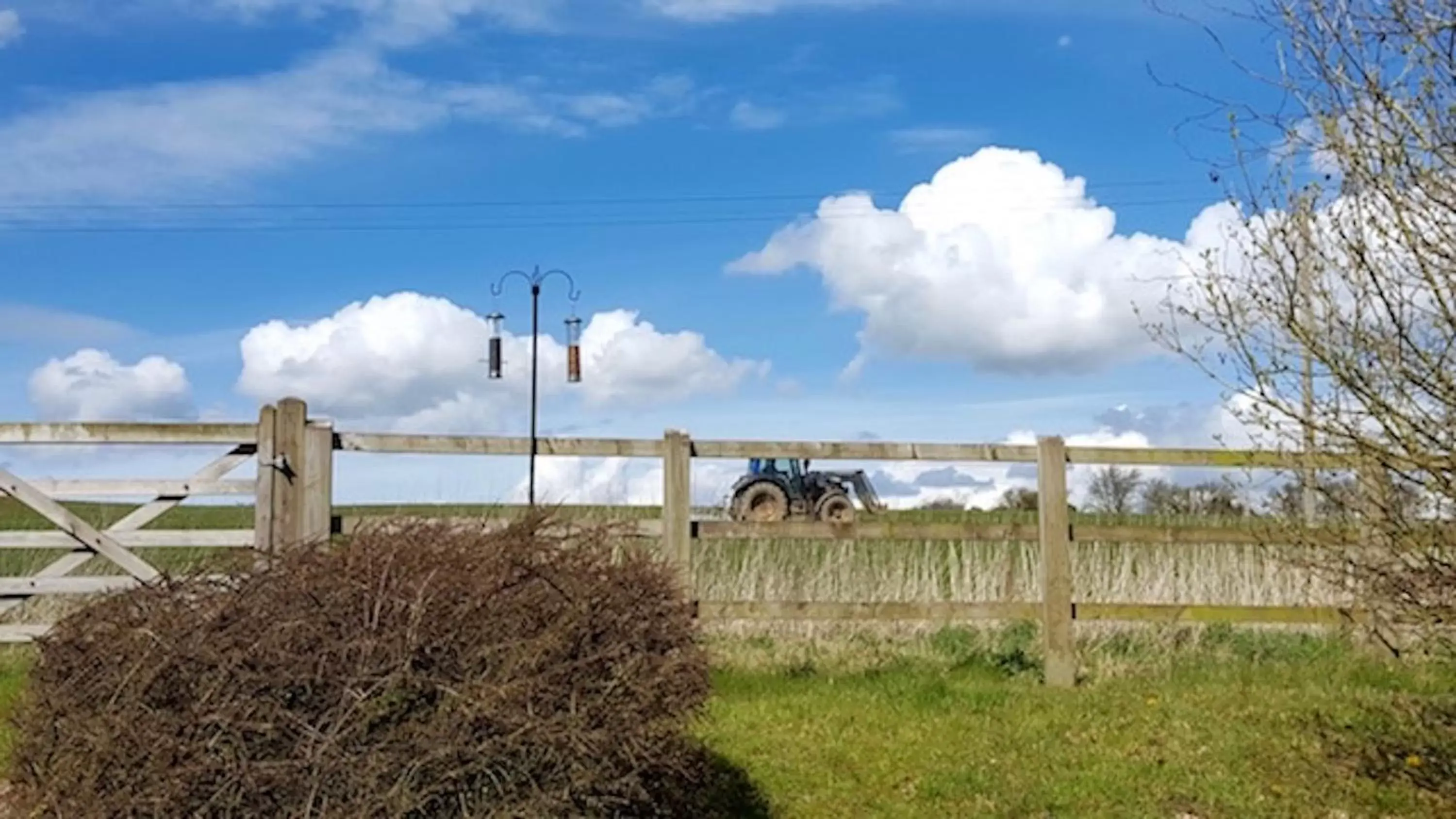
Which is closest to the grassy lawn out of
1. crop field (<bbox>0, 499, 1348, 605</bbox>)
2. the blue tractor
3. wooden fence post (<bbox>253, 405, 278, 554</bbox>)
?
crop field (<bbox>0, 499, 1348, 605</bbox>)

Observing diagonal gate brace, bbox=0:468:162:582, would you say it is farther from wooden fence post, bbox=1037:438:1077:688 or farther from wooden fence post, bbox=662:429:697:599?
wooden fence post, bbox=1037:438:1077:688

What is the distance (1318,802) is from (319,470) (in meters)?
5.64

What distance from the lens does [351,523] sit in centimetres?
832

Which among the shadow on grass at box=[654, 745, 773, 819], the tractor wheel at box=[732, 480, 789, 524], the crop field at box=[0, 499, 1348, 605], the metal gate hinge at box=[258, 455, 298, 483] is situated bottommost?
the shadow on grass at box=[654, 745, 773, 819]

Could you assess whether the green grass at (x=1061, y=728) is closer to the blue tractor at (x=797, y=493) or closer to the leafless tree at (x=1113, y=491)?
the leafless tree at (x=1113, y=491)

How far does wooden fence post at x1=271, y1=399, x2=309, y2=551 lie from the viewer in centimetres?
823

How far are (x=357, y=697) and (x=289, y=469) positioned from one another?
5.69 metres

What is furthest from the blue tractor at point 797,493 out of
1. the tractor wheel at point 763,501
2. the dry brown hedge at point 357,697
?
the dry brown hedge at point 357,697

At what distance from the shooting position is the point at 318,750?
2.78m

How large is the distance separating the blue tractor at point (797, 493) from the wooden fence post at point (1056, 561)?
11.8 metres

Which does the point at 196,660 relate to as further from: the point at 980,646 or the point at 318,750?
the point at 980,646

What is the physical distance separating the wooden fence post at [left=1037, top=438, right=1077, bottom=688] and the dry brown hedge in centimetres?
537

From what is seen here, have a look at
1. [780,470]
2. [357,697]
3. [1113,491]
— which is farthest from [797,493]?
[357,697]

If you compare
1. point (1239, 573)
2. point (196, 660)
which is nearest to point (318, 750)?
point (196, 660)
